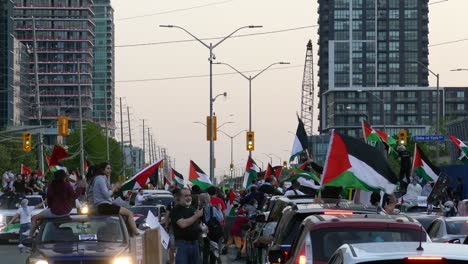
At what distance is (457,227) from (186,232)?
658 centimetres

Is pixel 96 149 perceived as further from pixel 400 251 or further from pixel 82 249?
pixel 400 251

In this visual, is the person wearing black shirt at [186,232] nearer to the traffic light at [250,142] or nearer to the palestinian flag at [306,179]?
the palestinian flag at [306,179]

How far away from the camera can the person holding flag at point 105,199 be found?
1736 cm

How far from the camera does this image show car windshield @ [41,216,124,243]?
16578mm

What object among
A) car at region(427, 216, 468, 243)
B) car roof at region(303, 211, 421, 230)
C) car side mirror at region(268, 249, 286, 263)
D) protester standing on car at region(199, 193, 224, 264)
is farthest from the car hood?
car at region(427, 216, 468, 243)

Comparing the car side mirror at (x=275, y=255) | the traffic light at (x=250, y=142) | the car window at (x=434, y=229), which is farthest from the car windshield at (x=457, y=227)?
the traffic light at (x=250, y=142)

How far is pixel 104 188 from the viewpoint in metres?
18.5

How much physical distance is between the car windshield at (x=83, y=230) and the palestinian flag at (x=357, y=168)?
3.04 metres

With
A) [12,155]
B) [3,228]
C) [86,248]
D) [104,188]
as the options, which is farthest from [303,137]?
[12,155]

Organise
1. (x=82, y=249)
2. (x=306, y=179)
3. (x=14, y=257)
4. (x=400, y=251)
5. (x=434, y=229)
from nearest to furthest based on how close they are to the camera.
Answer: (x=400, y=251) < (x=82, y=249) < (x=434, y=229) < (x=14, y=257) < (x=306, y=179)

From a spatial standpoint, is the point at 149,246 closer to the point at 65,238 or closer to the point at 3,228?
the point at 65,238

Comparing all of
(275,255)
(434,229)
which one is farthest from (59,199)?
(434,229)

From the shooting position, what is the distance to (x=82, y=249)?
16.0 m

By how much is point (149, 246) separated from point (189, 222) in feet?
4.42
